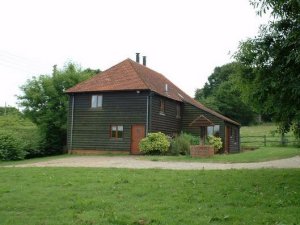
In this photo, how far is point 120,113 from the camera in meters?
32.4

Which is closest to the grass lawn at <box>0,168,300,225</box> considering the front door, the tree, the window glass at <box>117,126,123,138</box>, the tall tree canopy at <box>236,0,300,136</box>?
the tall tree canopy at <box>236,0,300,136</box>

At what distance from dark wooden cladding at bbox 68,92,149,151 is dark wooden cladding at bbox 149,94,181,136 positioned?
0.75 m

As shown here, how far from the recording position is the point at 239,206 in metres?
9.20

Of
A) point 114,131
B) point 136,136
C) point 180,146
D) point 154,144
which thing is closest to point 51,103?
point 114,131

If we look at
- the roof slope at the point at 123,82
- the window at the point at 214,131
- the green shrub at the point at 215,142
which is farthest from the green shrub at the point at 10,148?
the window at the point at 214,131

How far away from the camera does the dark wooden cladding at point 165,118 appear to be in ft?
105

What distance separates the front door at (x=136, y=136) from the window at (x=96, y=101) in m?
3.37

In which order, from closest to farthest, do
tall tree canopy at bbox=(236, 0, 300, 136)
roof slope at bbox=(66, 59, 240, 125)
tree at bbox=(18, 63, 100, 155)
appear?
tall tree canopy at bbox=(236, 0, 300, 136)
roof slope at bbox=(66, 59, 240, 125)
tree at bbox=(18, 63, 100, 155)

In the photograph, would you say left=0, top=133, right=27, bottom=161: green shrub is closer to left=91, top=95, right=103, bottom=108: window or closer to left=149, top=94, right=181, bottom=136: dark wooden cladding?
left=91, top=95, right=103, bottom=108: window

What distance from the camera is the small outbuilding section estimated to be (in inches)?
1249

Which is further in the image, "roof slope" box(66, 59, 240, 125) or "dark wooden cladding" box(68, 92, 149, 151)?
"roof slope" box(66, 59, 240, 125)

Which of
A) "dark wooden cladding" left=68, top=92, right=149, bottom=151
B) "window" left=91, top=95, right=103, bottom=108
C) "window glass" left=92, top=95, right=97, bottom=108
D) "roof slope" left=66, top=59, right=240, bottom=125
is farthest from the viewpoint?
"window glass" left=92, top=95, right=97, bottom=108

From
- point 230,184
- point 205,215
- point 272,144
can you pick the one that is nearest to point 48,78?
point 272,144

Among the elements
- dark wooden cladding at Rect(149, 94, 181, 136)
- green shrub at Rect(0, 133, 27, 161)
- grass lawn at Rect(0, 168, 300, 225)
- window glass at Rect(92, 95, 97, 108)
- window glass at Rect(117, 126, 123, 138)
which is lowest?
grass lawn at Rect(0, 168, 300, 225)
